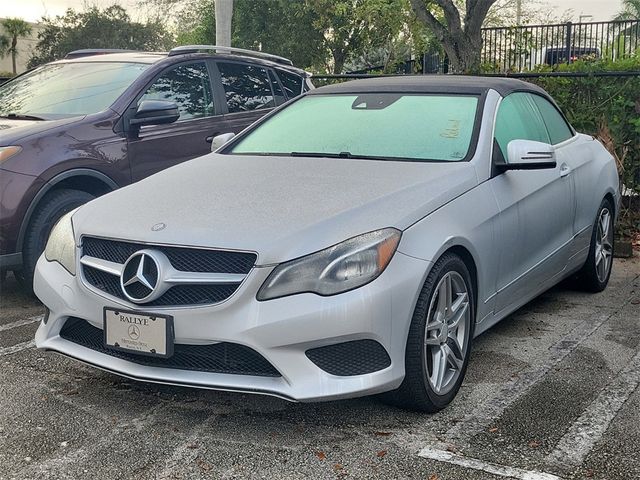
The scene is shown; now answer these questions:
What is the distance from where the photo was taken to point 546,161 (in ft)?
13.8

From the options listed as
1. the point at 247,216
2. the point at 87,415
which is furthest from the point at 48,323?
the point at 247,216

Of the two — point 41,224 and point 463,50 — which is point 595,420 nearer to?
point 41,224

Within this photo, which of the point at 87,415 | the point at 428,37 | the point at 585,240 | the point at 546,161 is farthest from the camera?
the point at 428,37

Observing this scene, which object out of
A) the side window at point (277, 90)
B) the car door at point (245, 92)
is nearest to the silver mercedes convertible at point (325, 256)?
the car door at point (245, 92)

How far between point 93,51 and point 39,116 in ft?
6.21

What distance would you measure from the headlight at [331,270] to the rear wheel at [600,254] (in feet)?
9.62

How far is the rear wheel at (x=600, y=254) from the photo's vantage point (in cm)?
572

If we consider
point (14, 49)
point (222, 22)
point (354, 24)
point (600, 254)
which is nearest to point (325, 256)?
point (600, 254)

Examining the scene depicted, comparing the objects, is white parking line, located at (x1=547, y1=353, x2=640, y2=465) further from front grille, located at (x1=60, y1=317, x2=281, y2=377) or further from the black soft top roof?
the black soft top roof

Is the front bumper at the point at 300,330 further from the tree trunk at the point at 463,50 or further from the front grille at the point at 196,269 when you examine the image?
the tree trunk at the point at 463,50

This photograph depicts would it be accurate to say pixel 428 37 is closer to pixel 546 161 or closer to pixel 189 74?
pixel 189 74

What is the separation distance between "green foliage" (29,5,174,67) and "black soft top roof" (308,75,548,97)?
27.2 meters

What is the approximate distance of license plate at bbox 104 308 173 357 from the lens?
3.21m

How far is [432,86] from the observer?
15.7ft
